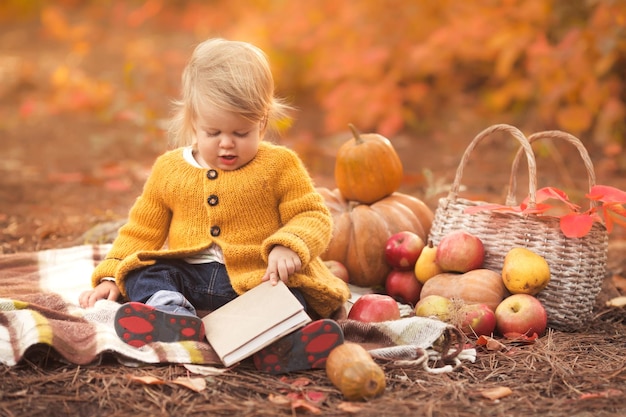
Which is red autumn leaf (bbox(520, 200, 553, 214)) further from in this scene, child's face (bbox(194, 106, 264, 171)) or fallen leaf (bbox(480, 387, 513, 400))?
child's face (bbox(194, 106, 264, 171))

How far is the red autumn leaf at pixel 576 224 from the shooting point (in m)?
2.73

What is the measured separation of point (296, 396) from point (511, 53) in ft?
13.8

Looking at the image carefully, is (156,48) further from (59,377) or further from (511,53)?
(59,377)

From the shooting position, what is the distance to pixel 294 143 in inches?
258

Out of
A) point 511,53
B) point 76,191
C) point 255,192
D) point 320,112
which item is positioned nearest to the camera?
point 255,192

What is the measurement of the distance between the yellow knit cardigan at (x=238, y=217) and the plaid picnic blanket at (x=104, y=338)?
0.18 metres

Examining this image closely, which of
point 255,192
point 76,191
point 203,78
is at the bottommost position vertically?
point 76,191

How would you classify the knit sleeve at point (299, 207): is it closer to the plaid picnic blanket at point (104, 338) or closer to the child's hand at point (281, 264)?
the child's hand at point (281, 264)

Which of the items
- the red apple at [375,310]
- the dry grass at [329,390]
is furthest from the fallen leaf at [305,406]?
the red apple at [375,310]

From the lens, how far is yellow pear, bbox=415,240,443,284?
Result: 3008 millimetres

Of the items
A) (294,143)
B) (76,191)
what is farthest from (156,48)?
(76,191)

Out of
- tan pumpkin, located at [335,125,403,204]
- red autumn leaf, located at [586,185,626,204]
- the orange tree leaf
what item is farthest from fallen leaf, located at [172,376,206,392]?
the orange tree leaf

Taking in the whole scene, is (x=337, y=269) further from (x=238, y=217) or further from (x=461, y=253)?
(x=238, y=217)

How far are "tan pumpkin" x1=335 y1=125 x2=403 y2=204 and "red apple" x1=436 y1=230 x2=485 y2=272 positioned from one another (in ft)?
1.92
